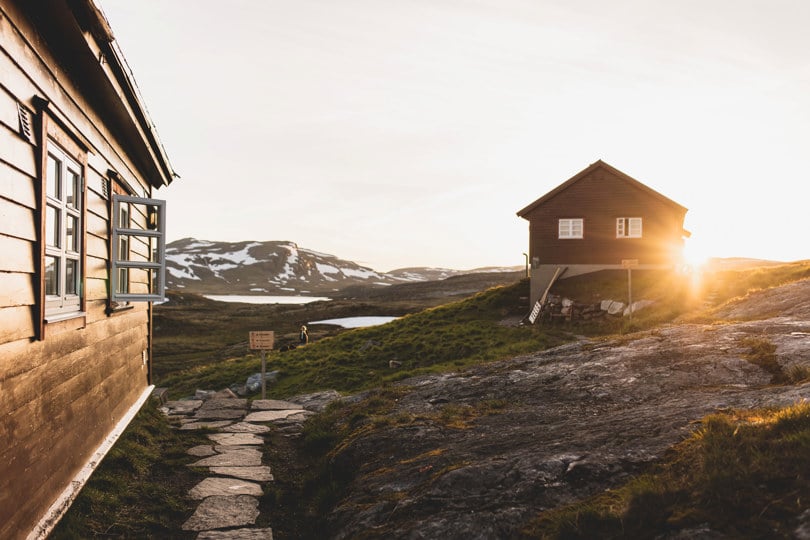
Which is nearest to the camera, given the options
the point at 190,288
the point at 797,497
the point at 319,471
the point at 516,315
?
the point at 797,497

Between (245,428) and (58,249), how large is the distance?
6.27 meters

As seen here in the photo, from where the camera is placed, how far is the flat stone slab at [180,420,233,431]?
35.1ft

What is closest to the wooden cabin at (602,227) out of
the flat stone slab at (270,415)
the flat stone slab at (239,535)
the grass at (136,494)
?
the flat stone slab at (270,415)

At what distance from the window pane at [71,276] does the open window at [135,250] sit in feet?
4.43

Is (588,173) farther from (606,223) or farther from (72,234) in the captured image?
(72,234)

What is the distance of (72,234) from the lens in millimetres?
6430

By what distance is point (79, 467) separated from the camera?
255 inches

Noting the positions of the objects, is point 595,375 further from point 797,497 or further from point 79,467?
point 79,467

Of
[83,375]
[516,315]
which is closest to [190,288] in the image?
[516,315]

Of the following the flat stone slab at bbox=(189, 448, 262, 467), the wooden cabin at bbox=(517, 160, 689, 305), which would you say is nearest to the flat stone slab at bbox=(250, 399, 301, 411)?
the flat stone slab at bbox=(189, 448, 262, 467)

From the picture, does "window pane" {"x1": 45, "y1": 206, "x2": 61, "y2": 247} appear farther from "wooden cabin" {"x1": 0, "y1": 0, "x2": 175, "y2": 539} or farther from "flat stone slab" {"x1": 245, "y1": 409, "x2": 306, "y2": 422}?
"flat stone slab" {"x1": 245, "y1": 409, "x2": 306, "y2": 422}

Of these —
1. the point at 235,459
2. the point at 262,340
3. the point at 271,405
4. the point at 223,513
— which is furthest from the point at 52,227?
the point at 262,340

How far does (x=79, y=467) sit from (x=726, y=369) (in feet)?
29.0

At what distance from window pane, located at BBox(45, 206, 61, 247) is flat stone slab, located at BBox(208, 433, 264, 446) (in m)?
5.23
